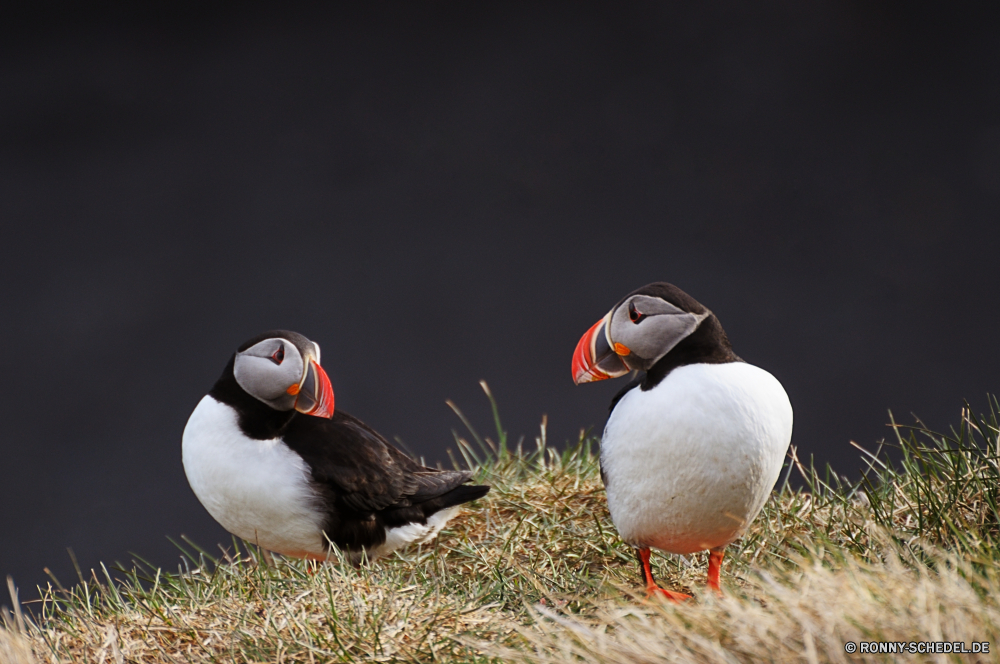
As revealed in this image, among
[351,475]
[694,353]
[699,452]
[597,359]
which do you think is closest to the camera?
[699,452]

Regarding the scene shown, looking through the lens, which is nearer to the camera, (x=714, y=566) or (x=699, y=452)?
(x=699, y=452)

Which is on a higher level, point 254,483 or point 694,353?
point 694,353

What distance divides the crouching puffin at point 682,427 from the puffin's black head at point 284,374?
2.72ft

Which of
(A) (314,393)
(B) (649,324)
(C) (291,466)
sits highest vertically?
(B) (649,324)

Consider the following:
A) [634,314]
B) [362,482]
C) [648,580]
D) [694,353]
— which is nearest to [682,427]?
[694,353]

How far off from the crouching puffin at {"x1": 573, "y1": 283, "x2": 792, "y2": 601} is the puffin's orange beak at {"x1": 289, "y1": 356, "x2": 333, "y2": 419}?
81 cm

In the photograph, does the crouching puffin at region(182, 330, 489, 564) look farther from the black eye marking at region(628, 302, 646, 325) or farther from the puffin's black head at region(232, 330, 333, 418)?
the black eye marking at region(628, 302, 646, 325)

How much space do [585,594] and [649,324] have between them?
729 mm

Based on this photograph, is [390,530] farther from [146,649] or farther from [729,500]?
[729,500]

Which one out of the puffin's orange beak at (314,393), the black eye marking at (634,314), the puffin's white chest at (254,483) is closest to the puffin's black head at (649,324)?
the black eye marking at (634,314)

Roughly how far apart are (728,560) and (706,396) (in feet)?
2.50

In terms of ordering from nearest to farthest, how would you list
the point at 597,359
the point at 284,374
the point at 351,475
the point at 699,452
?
the point at 699,452 → the point at 597,359 → the point at 284,374 → the point at 351,475

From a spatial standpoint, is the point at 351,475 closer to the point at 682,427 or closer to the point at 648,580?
the point at 648,580

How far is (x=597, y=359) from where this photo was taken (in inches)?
93.4
